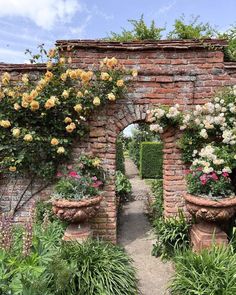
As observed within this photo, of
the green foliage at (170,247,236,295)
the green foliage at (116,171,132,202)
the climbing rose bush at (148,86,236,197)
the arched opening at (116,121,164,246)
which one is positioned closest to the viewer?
the green foliage at (170,247,236,295)

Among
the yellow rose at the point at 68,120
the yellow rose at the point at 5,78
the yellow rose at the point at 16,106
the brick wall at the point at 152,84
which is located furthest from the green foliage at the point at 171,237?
the yellow rose at the point at 5,78

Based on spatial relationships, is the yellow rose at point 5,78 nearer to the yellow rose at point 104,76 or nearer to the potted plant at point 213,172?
the yellow rose at point 104,76

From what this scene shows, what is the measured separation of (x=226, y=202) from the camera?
3.59 meters

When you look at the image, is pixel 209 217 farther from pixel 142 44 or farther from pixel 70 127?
pixel 142 44

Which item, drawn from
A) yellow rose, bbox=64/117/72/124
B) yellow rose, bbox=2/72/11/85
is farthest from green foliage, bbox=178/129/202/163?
yellow rose, bbox=2/72/11/85

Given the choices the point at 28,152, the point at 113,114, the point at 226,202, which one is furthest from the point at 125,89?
the point at 226,202

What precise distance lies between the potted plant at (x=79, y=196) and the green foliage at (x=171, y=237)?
1.15 meters

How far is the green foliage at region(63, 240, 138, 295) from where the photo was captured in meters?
3.01

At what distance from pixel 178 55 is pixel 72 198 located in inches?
110

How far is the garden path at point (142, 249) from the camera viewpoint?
3576mm

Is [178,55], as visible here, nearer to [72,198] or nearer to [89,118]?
[89,118]

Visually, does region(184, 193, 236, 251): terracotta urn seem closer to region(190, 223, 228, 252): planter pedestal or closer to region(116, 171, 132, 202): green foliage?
region(190, 223, 228, 252): planter pedestal

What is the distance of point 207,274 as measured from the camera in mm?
3021

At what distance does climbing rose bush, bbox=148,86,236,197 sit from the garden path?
127 centimetres
